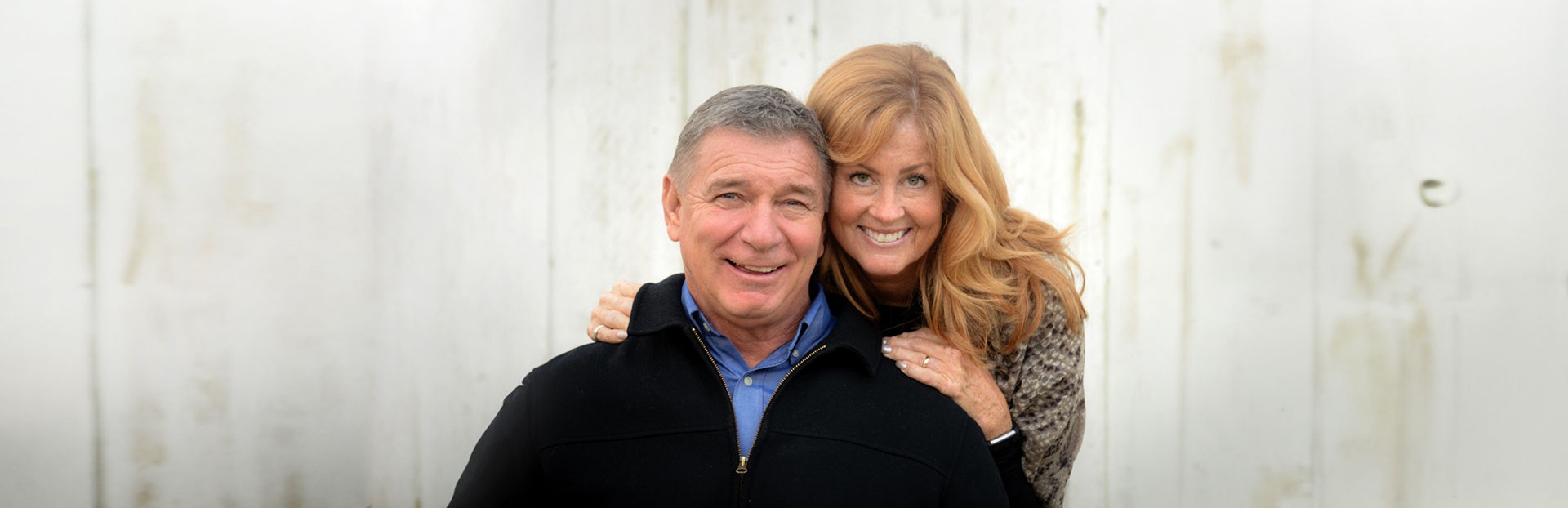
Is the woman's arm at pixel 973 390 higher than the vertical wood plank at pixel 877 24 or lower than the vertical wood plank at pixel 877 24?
lower

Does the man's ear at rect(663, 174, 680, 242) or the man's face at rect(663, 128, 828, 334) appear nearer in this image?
the man's face at rect(663, 128, 828, 334)

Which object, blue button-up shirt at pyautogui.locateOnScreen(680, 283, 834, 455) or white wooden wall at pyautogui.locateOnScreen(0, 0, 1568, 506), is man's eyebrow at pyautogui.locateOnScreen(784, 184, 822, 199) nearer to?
blue button-up shirt at pyautogui.locateOnScreen(680, 283, 834, 455)

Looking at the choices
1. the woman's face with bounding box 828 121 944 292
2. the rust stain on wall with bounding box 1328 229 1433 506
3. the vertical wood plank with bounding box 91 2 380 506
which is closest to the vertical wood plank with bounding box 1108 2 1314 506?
the rust stain on wall with bounding box 1328 229 1433 506

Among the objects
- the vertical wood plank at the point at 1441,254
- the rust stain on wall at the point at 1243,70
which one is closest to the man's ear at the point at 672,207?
the rust stain on wall at the point at 1243,70

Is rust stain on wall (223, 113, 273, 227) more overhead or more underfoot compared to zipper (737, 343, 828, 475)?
more overhead

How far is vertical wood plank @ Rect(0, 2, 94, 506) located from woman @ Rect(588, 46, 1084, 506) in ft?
4.57

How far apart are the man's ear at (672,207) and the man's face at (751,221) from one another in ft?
0.16

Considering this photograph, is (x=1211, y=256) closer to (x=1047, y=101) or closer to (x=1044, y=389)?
(x=1047, y=101)

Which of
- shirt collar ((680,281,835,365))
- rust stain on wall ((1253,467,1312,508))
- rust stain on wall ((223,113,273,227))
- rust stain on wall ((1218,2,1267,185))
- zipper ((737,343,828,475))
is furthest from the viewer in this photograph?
rust stain on wall ((1253,467,1312,508))

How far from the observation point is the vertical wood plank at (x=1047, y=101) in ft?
8.85

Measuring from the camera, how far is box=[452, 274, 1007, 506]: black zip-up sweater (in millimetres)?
1710

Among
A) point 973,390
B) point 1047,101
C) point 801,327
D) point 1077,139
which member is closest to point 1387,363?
point 1077,139

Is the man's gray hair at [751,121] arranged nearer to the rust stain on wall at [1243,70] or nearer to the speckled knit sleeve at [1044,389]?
the speckled knit sleeve at [1044,389]

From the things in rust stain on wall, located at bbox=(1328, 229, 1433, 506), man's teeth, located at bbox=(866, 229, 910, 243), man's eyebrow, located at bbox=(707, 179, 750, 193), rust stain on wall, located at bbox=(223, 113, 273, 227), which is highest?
rust stain on wall, located at bbox=(223, 113, 273, 227)
